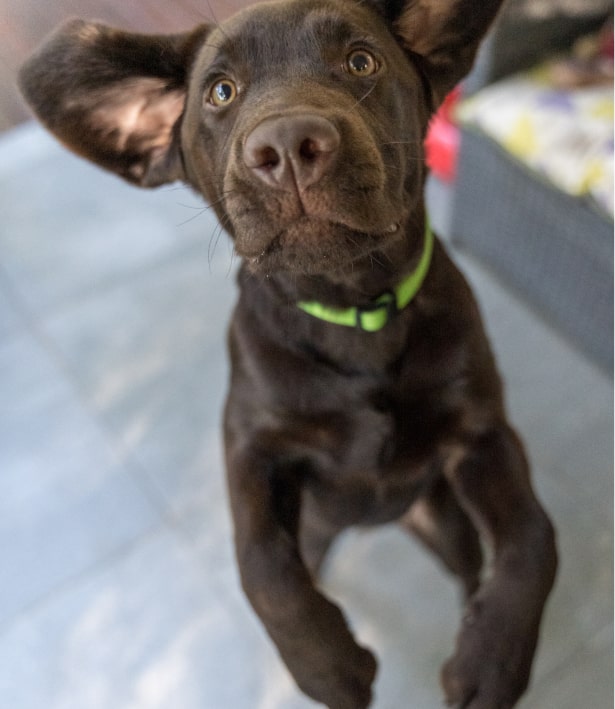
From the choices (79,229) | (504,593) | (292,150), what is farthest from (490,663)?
(79,229)

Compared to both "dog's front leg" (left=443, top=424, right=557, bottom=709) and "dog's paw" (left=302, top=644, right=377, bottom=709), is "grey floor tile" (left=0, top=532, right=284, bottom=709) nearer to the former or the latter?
"dog's paw" (left=302, top=644, right=377, bottom=709)

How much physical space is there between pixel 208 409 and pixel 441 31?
1.10 m

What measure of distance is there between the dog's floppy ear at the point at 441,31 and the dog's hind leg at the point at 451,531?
661 millimetres

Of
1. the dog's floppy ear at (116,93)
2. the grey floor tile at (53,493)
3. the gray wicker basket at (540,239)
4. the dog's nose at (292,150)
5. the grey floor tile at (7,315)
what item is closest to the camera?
the dog's nose at (292,150)

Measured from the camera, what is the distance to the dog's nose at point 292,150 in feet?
2.44

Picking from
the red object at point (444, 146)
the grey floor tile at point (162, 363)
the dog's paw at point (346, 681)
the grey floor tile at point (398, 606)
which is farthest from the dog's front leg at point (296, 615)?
the red object at point (444, 146)

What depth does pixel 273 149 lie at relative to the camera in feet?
2.49

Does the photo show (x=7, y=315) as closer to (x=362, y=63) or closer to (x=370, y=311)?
(x=370, y=311)

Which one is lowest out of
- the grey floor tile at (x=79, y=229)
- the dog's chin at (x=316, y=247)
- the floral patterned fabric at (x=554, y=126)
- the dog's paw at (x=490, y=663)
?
the grey floor tile at (x=79, y=229)

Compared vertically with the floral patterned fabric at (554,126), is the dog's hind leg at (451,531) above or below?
below

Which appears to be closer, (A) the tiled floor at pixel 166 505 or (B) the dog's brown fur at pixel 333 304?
(B) the dog's brown fur at pixel 333 304

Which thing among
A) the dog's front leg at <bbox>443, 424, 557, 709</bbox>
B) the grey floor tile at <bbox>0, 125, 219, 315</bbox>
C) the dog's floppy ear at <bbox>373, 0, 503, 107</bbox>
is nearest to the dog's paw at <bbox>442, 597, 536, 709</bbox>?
the dog's front leg at <bbox>443, 424, 557, 709</bbox>

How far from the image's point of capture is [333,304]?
1071 millimetres

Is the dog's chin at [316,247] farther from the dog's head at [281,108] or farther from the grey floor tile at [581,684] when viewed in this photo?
the grey floor tile at [581,684]
